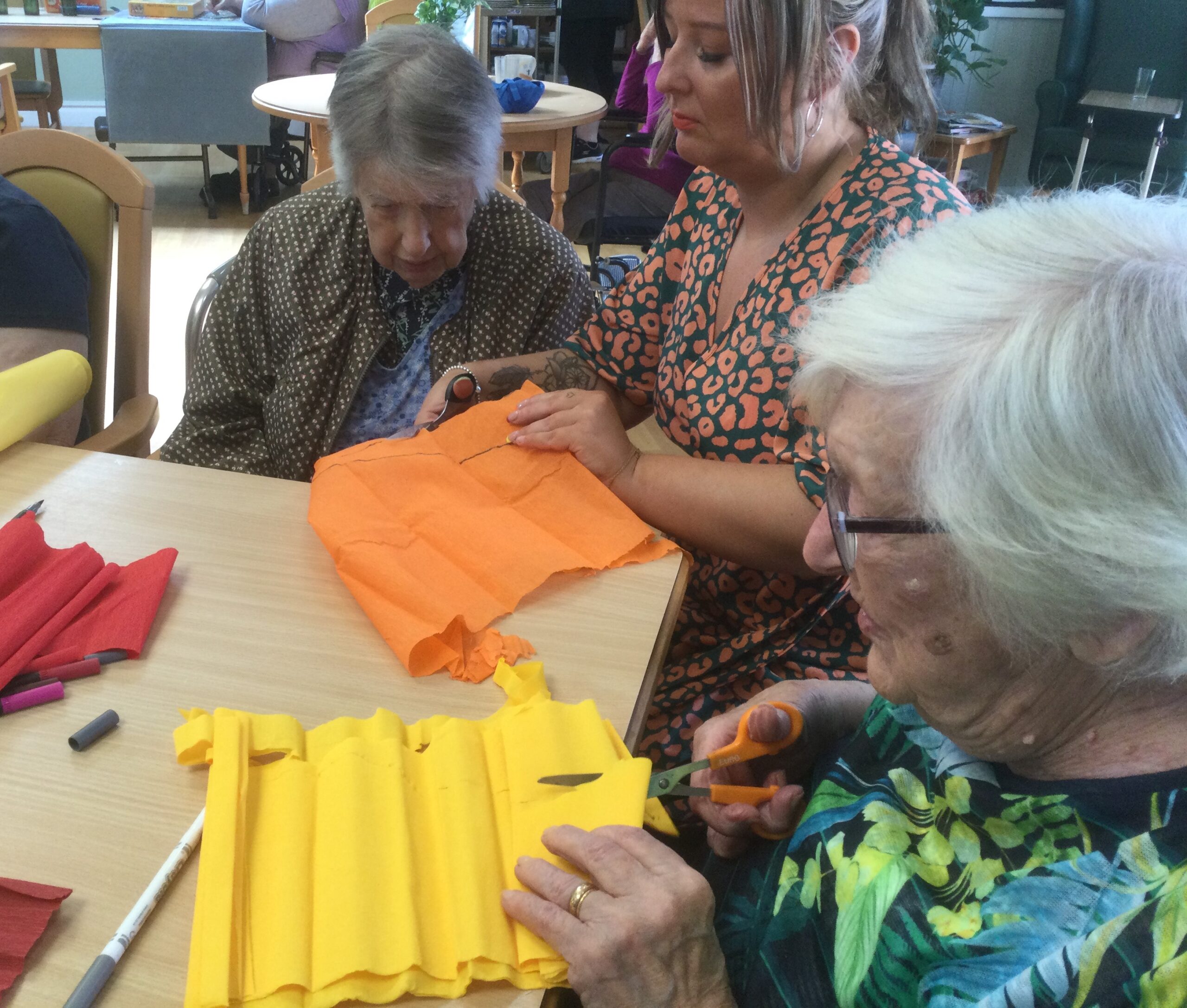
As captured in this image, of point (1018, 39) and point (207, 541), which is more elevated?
point (1018, 39)

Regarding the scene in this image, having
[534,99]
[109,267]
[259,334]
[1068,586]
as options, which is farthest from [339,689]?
[534,99]

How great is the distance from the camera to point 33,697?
2.91 feet

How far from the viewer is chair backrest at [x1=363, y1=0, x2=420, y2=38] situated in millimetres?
4402

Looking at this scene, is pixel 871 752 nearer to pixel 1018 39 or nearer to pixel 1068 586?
pixel 1068 586

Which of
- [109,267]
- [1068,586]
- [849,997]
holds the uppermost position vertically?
[1068,586]

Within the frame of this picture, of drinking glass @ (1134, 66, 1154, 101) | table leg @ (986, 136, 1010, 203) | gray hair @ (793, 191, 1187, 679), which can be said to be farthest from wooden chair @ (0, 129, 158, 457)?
drinking glass @ (1134, 66, 1154, 101)

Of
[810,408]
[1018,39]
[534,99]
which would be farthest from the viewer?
[1018,39]

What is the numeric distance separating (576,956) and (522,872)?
3.0 inches

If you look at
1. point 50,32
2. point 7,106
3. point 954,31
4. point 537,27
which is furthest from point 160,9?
point 954,31

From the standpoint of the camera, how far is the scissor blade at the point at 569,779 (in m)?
0.83

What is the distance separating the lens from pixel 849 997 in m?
0.74

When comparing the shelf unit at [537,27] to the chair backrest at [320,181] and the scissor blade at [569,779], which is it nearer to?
the chair backrest at [320,181]

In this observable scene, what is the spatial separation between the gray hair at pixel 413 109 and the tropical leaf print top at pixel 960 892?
3.75 ft

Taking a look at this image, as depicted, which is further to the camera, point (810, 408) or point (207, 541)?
point (207, 541)
